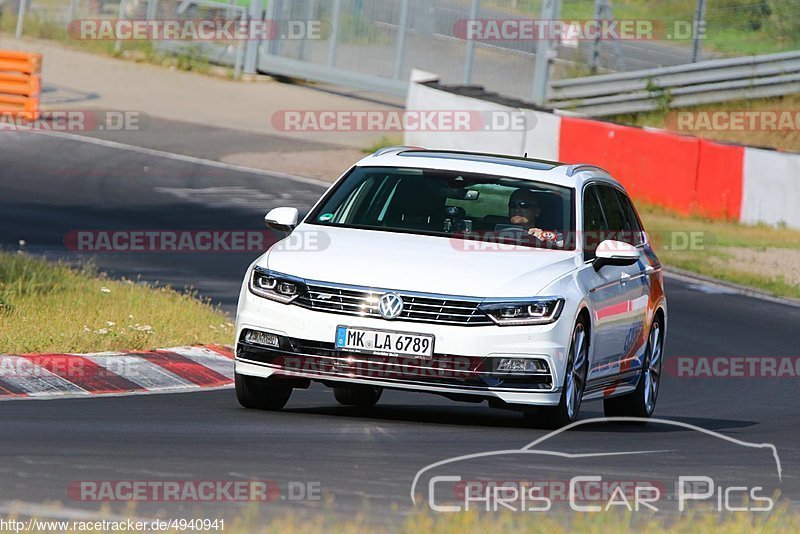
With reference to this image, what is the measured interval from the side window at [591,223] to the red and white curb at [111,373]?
2676 millimetres

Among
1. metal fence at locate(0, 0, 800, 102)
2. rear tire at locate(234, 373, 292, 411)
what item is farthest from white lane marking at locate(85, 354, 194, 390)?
metal fence at locate(0, 0, 800, 102)

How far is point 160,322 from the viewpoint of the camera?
43.1ft

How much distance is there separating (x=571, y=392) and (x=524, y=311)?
667 millimetres

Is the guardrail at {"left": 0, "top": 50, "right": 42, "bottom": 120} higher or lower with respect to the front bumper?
lower

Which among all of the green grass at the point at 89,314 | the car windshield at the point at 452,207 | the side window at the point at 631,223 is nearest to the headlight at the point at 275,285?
the car windshield at the point at 452,207

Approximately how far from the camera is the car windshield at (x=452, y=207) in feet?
34.6

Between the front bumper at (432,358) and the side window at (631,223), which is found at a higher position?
the side window at (631,223)

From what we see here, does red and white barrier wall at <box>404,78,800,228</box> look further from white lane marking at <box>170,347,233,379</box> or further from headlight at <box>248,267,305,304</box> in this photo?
headlight at <box>248,267,305,304</box>

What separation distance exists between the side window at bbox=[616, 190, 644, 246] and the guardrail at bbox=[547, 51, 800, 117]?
65.3ft

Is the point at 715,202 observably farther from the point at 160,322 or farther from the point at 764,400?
the point at 160,322

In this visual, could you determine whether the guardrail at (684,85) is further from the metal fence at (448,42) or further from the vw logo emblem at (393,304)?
the vw logo emblem at (393,304)

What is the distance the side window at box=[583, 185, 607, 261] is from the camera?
1079 centimetres

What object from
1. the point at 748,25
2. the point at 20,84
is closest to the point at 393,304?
the point at 20,84

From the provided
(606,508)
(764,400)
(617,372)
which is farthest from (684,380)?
(606,508)
